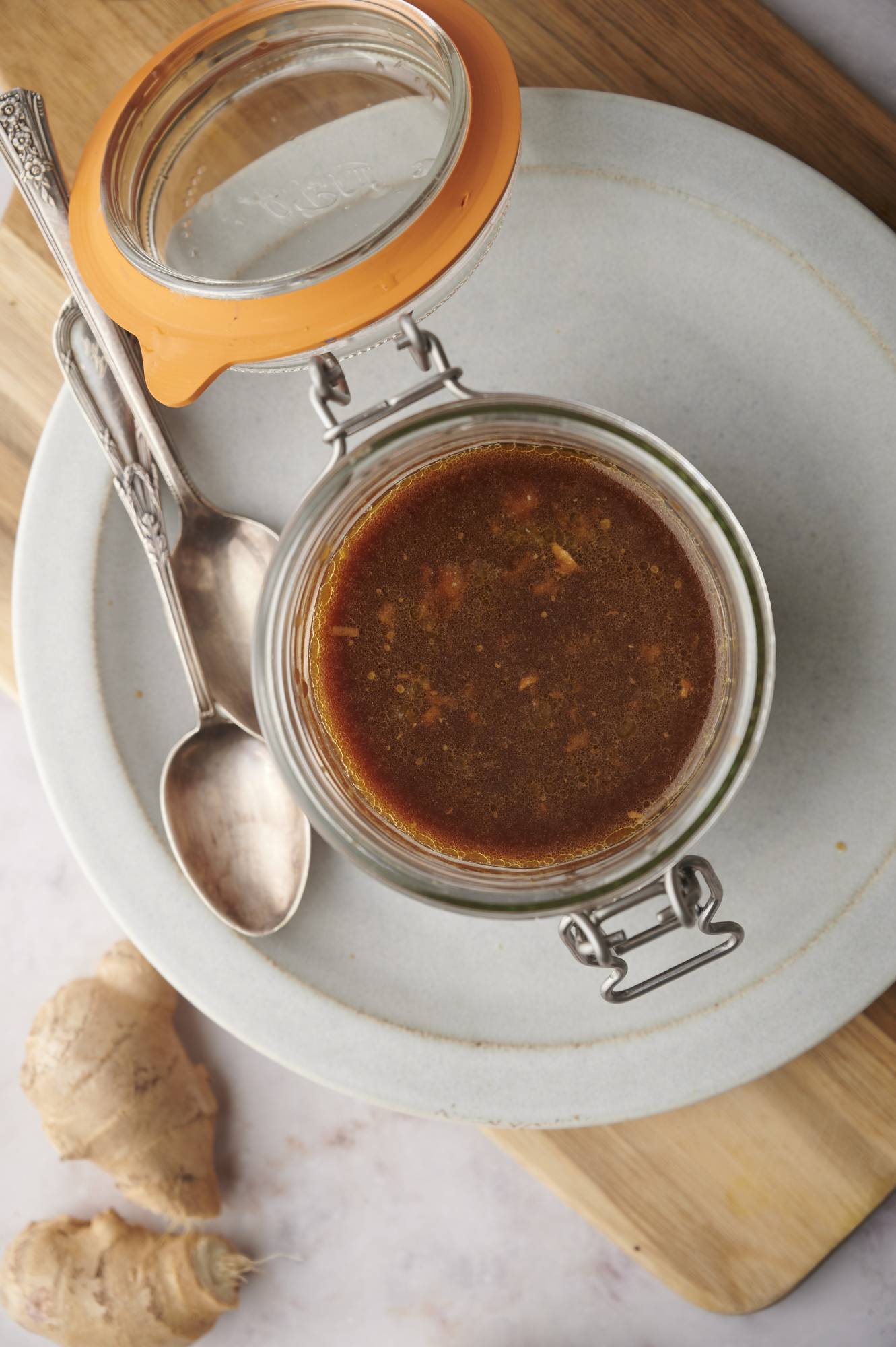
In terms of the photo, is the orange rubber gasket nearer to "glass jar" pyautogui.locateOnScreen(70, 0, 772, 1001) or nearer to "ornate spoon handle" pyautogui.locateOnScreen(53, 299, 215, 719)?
"glass jar" pyautogui.locateOnScreen(70, 0, 772, 1001)

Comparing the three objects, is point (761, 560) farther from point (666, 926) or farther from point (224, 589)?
point (224, 589)

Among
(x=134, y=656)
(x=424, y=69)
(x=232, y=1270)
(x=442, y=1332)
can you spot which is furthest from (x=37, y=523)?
(x=442, y=1332)

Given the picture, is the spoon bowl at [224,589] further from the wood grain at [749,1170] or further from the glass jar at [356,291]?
the wood grain at [749,1170]

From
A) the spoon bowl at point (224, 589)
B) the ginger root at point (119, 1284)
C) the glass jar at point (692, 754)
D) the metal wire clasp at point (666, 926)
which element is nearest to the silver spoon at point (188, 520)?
the spoon bowl at point (224, 589)

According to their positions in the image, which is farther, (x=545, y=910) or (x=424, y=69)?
(x=424, y=69)

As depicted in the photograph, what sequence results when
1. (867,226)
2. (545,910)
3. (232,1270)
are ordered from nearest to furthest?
1. (545,910)
2. (867,226)
3. (232,1270)

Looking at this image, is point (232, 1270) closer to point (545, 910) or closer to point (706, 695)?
point (545, 910)
